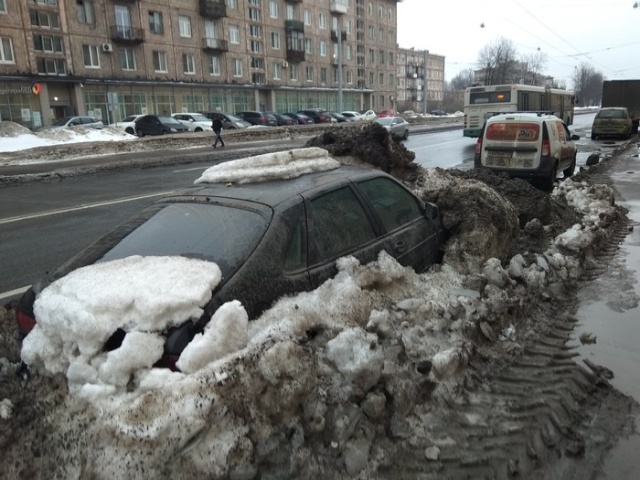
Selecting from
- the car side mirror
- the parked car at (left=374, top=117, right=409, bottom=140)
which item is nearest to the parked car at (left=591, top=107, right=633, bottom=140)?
the parked car at (left=374, top=117, right=409, bottom=140)

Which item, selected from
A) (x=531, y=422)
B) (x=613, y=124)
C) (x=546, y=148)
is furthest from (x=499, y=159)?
(x=613, y=124)

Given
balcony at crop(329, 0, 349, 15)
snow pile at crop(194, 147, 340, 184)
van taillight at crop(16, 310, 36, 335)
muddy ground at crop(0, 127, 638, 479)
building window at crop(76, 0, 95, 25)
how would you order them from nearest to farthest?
muddy ground at crop(0, 127, 638, 479) < van taillight at crop(16, 310, 36, 335) < snow pile at crop(194, 147, 340, 184) < building window at crop(76, 0, 95, 25) < balcony at crop(329, 0, 349, 15)

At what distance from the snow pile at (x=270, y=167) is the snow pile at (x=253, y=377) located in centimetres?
92

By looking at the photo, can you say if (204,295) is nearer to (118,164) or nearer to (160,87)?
(118,164)

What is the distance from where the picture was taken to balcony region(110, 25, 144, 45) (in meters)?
42.4

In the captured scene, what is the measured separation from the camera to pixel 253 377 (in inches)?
106

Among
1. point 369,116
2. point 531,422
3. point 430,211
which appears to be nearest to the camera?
point 531,422

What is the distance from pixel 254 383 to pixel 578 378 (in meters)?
2.30

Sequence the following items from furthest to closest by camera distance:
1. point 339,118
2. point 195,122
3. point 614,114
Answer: point 339,118 → point 195,122 → point 614,114

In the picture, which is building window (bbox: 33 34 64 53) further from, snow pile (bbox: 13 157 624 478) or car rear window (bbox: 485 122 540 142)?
snow pile (bbox: 13 157 624 478)

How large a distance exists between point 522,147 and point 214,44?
4398 centimetres

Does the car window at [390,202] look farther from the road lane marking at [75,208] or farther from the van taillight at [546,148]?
the van taillight at [546,148]

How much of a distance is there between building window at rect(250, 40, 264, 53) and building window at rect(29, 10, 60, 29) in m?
20.0

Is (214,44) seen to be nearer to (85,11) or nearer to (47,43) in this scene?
(85,11)
